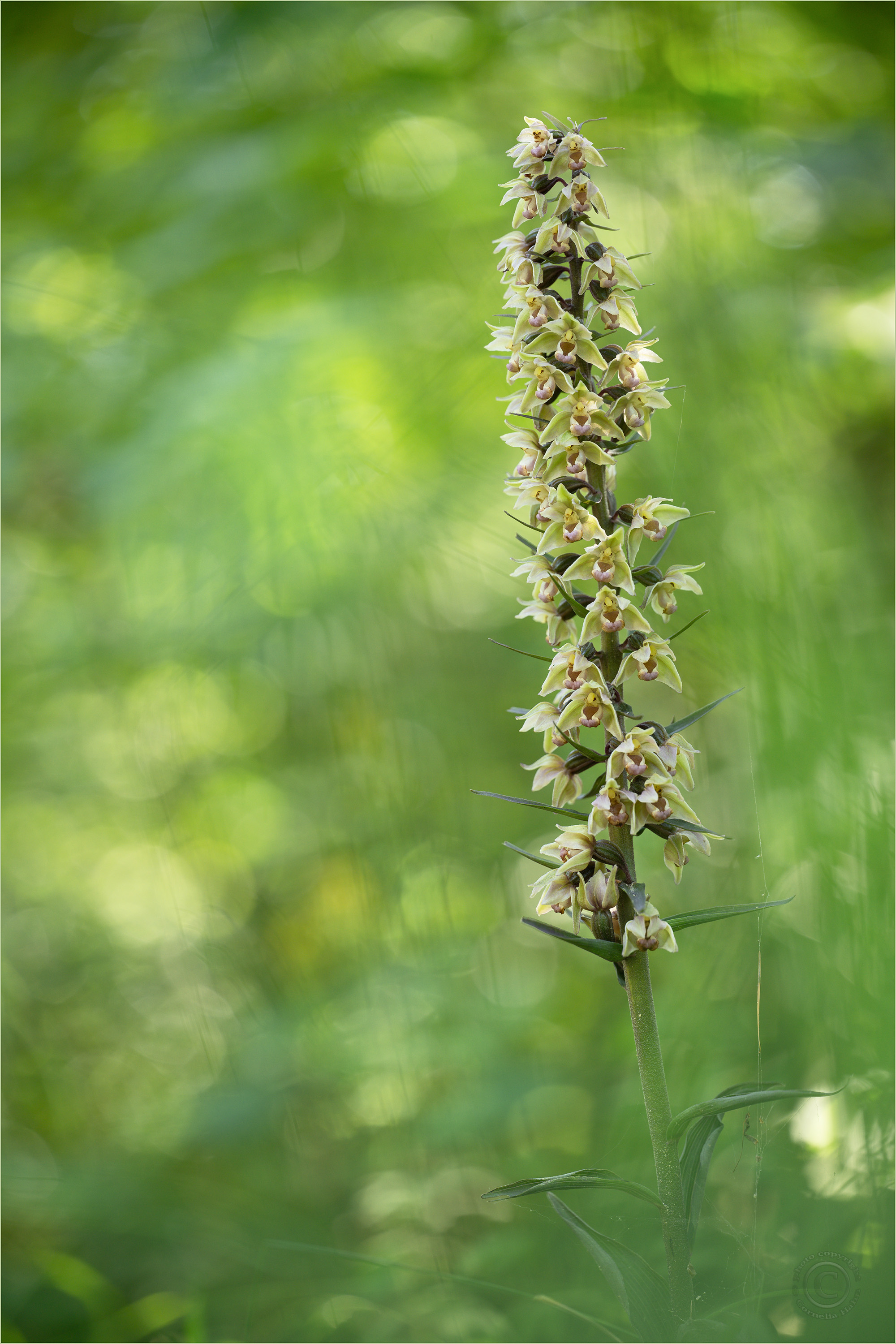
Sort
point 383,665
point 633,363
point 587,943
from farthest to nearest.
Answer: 1. point 383,665
2. point 633,363
3. point 587,943

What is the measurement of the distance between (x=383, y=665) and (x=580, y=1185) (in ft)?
4.38

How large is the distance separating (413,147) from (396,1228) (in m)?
2.53

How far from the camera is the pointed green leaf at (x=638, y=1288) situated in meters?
0.69

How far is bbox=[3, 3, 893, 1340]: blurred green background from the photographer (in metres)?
0.93

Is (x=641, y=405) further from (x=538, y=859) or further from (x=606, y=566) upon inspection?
(x=538, y=859)

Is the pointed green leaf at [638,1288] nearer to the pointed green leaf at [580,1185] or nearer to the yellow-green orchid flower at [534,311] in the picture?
the pointed green leaf at [580,1185]

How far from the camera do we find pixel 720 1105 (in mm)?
654

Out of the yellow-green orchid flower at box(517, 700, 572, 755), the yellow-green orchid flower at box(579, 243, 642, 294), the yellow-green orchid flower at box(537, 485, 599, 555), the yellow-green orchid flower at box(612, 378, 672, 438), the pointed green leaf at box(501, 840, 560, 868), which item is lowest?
the pointed green leaf at box(501, 840, 560, 868)

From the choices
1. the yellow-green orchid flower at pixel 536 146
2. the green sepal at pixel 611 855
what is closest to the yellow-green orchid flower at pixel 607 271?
the yellow-green orchid flower at pixel 536 146

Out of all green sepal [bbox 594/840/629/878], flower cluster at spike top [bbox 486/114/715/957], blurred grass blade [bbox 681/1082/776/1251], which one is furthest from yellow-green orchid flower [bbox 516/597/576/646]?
blurred grass blade [bbox 681/1082/776/1251]

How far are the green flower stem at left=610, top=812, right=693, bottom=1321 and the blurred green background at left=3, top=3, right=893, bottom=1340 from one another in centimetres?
11

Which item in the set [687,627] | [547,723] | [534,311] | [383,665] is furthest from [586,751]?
[383,665]

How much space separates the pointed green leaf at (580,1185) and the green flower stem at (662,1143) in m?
0.02

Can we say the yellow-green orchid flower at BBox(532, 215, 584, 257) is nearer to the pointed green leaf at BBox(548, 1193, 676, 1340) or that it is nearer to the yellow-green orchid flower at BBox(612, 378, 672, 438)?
the yellow-green orchid flower at BBox(612, 378, 672, 438)
